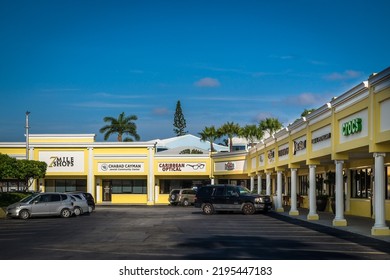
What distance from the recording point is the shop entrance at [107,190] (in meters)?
63.7

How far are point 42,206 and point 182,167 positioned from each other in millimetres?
28410

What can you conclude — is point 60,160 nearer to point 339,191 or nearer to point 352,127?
point 339,191

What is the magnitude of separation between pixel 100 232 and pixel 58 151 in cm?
3958

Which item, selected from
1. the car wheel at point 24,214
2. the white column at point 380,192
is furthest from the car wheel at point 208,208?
the white column at point 380,192

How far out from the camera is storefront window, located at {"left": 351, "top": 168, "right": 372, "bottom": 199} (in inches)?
1249

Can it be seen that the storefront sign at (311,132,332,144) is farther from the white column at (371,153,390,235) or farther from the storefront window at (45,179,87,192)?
the storefront window at (45,179,87,192)

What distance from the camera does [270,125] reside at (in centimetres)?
7650

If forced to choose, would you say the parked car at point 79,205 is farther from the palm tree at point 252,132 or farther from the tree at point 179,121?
the tree at point 179,121

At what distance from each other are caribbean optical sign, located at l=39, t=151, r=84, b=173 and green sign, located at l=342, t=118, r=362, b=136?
41587 mm

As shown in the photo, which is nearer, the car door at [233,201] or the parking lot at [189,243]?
the parking lot at [189,243]

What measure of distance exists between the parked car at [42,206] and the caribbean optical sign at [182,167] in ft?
86.5

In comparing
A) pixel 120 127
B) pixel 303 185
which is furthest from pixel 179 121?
pixel 303 185
